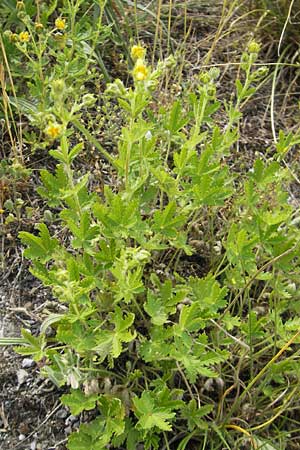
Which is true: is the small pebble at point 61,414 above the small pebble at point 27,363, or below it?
below

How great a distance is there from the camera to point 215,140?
148 centimetres

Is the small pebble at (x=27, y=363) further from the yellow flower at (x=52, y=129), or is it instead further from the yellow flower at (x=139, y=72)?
the yellow flower at (x=139, y=72)

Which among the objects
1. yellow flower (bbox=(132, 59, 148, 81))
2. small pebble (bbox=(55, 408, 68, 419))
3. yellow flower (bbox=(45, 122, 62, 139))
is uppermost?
yellow flower (bbox=(132, 59, 148, 81))

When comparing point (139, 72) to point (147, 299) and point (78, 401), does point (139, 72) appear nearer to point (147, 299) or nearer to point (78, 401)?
point (147, 299)

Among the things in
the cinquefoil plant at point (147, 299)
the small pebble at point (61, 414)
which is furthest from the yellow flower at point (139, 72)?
the small pebble at point (61, 414)

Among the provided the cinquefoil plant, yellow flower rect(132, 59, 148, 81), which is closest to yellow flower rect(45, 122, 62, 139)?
the cinquefoil plant

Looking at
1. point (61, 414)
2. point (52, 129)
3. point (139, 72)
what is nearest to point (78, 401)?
point (61, 414)

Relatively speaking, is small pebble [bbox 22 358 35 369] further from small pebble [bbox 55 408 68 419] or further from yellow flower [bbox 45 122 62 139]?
yellow flower [bbox 45 122 62 139]

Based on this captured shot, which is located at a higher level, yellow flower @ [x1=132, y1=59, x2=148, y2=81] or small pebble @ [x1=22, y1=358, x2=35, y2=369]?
yellow flower @ [x1=132, y1=59, x2=148, y2=81]

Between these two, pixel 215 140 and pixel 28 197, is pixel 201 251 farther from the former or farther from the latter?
pixel 28 197

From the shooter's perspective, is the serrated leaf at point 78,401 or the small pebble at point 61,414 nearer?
the serrated leaf at point 78,401

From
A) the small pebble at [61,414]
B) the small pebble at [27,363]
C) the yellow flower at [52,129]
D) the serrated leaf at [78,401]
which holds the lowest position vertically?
the small pebble at [61,414]

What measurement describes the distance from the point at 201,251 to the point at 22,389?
59cm

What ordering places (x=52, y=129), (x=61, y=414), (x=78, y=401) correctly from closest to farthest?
(x=52, y=129) < (x=78, y=401) < (x=61, y=414)
